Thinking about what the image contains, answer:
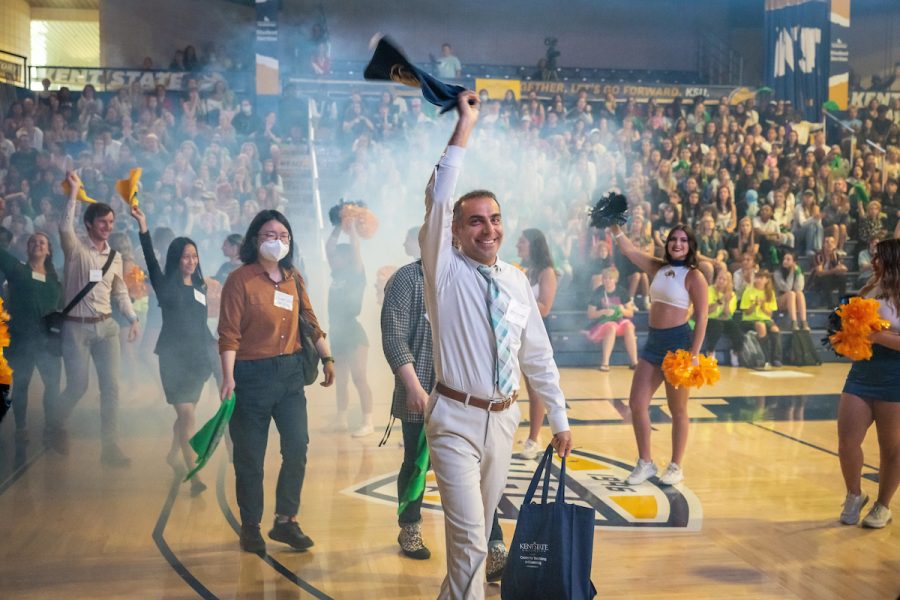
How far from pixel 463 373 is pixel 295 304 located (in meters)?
1.66

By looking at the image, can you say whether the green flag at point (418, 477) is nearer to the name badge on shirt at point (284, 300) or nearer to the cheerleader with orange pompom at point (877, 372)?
the name badge on shirt at point (284, 300)

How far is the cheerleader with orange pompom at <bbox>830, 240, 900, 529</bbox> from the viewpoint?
440 centimetres

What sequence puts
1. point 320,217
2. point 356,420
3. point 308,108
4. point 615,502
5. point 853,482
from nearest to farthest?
point 853,482
point 615,502
point 356,420
point 320,217
point 308,108

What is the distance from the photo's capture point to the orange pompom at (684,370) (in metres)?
5.15

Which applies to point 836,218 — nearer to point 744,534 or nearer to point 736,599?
point 744,534

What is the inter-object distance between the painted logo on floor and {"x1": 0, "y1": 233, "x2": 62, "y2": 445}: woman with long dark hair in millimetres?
2786

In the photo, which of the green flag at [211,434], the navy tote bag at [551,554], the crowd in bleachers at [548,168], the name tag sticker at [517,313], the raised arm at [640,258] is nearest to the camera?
the navy tote bag at [551,554]

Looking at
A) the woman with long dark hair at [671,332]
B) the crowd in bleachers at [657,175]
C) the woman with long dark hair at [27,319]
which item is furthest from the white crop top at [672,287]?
the crowd in bleachers at [657,175]

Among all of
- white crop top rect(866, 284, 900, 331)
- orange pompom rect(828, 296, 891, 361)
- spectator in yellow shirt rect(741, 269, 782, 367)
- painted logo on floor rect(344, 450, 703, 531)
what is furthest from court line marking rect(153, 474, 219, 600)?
spectator in yellow shirt rect(741, 269, 782, 367)

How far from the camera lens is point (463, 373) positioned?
9.50 ft

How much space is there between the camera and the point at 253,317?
4195 mm

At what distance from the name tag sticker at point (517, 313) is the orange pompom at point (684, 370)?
2361mm

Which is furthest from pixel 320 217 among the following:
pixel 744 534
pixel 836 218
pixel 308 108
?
pixel 744 534

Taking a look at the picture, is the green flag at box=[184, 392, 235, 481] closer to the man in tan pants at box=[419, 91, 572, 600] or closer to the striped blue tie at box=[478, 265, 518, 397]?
the man in tan pants at box=[419, 91, 572, 600]
